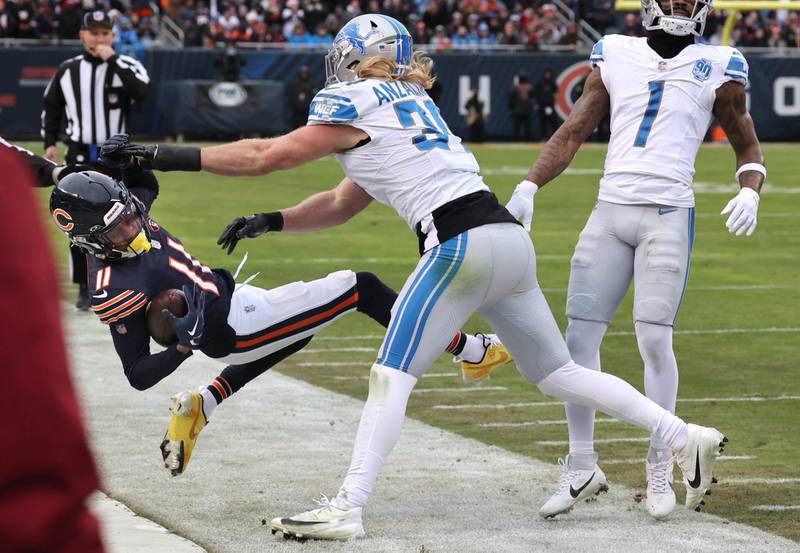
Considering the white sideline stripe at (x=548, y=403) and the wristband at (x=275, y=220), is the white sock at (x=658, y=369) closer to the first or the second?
the wristband at (x=275, y=220)

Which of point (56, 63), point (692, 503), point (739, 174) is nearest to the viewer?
point (692, 503)

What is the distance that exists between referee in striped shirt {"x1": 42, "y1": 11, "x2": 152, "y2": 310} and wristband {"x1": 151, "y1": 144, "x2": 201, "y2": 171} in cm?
464

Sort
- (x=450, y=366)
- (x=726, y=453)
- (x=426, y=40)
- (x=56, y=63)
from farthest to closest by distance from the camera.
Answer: (x=426, y=40), (x=56, y=63), (x=450, y=366), (x=726, y=453)

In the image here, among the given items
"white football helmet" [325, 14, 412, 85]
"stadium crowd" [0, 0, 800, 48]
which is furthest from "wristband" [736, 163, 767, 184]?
"stadium crowd" [0, 0, 800, 48]

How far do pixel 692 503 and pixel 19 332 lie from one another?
11.1ft

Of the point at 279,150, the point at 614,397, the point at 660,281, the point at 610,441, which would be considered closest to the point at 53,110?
the point at 610,441

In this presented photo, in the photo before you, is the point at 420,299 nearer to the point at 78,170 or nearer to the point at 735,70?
the point at 735,70

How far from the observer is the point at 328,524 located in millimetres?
4004

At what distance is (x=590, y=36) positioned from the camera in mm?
29516

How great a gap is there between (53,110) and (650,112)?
5261 mm

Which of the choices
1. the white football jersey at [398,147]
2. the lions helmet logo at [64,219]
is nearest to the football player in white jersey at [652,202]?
the white football jersey at [398,147]

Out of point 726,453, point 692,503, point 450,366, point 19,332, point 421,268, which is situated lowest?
point 450,366

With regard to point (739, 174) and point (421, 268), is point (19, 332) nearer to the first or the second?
point (421, 268)

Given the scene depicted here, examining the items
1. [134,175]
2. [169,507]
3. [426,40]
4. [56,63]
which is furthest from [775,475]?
[426,40]
